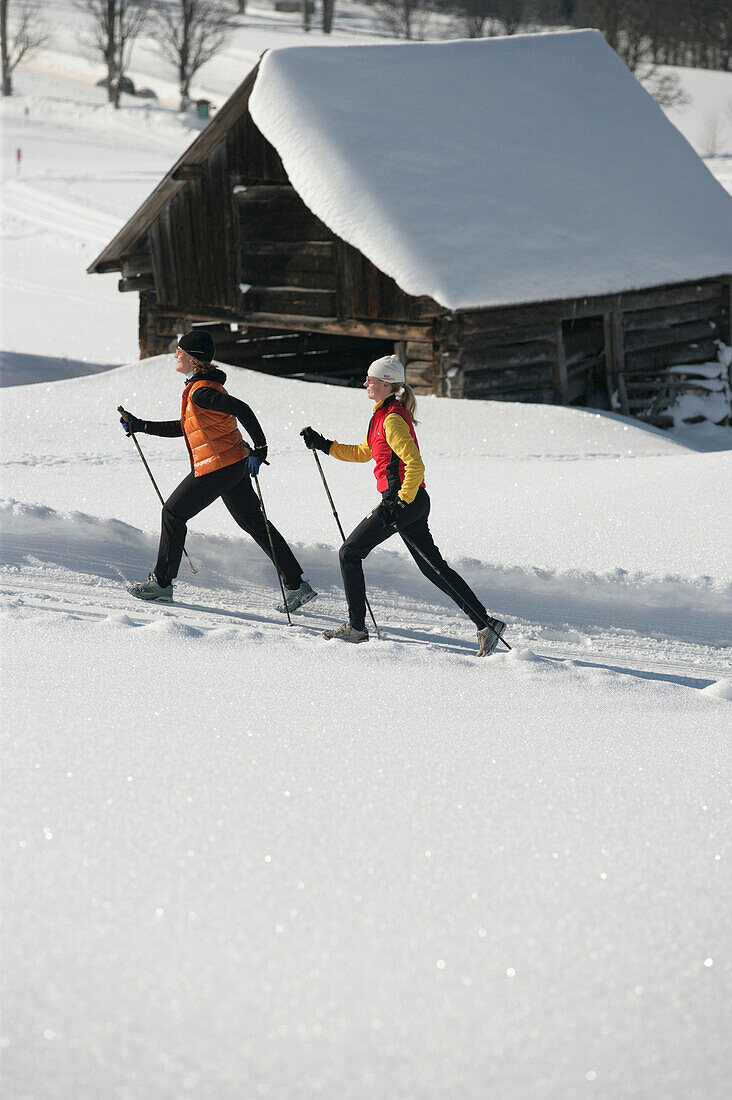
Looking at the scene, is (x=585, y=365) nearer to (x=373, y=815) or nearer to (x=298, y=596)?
(x=298, y=596)

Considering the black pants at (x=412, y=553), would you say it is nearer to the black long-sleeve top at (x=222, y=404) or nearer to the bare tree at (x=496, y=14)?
the black long-sleeve top at (x=222, y=404)

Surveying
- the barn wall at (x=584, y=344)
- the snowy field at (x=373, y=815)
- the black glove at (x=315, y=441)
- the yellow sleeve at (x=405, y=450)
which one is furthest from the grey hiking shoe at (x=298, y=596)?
the barn wall at (x=584, y=344)

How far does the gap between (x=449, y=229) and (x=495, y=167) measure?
64.7 inches

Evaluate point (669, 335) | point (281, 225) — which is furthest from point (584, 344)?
point (281, 225)

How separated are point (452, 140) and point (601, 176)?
6.67 ft

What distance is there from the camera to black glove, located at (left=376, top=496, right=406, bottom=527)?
17.1ft

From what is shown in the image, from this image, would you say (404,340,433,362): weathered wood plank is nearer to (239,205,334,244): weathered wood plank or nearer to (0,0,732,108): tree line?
(239,205,334,244): weathered wood plank

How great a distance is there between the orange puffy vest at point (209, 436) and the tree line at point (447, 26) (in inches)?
1515

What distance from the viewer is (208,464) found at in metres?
5.72

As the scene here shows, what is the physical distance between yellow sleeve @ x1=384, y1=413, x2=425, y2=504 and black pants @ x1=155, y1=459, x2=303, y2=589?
1.12 meters

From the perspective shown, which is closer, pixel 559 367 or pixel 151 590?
pixel 151 590

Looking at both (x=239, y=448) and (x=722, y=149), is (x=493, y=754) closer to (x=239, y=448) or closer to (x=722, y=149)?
(x=239, y=448)

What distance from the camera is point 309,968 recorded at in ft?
8.99

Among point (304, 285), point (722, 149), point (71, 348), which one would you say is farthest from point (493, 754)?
point (722, 149)
